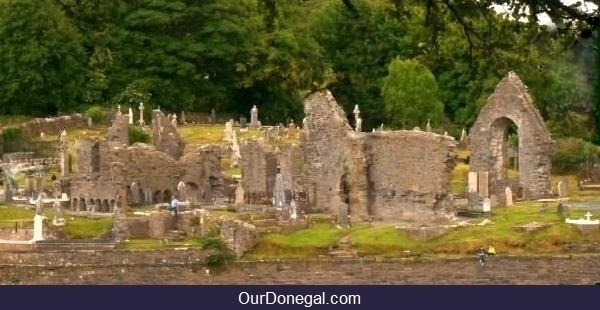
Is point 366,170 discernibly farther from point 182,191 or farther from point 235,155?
point 235,155

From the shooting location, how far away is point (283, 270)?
3738 cm

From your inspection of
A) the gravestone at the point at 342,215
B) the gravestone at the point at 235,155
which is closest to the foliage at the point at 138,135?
the gravestone at the point at 235,155

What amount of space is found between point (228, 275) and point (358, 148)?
562cm

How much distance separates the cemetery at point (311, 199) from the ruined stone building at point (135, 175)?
38 mm

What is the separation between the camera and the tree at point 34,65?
213 feet

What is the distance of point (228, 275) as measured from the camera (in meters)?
37.9

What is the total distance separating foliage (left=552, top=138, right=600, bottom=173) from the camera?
175ft

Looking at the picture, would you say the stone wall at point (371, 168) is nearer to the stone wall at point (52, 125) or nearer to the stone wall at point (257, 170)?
the stone wall at point (257, 170)

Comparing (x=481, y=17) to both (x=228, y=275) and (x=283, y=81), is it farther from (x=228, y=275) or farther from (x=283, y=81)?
(x=228, y=275)

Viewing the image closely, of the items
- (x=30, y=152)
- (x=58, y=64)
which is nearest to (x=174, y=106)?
(x=58, y=64)

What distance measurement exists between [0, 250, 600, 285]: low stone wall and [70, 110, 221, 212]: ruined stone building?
528cm

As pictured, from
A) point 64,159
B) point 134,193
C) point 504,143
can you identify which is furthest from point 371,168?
point 64,159

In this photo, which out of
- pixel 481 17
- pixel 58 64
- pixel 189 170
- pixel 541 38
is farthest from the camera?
pixel 58 64

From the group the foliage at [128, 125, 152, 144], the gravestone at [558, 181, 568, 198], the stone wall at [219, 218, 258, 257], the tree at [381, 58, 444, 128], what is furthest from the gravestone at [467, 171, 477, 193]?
the tree at [381, 58, 444, 128]
